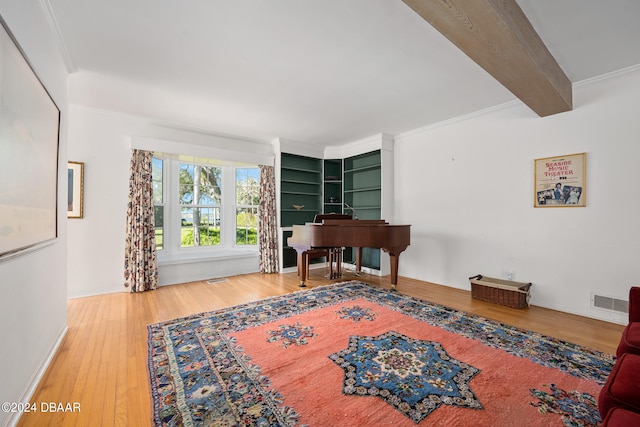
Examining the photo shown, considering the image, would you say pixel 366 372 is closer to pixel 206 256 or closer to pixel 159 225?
pixel 206 256

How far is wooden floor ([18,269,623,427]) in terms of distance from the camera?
1.55 m

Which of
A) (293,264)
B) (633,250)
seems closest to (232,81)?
(293,264)

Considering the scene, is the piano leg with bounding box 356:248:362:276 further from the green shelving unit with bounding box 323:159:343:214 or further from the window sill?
the window sill

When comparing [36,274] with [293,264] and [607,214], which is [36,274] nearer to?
[293,264]

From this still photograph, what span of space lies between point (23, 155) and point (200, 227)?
363cm

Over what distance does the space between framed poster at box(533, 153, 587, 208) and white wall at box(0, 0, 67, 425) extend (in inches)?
185

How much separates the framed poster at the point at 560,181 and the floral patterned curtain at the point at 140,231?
535 cm

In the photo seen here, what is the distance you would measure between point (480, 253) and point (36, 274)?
4685mm

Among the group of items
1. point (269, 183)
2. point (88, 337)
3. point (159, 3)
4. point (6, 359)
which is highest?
point (159, 3)

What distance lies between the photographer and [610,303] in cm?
278

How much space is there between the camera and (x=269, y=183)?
525 centimetres

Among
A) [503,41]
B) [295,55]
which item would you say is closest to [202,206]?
[295,55]

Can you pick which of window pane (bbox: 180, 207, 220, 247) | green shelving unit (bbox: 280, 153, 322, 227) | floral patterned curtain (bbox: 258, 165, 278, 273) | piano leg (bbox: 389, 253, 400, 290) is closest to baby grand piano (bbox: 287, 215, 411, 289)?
piano leg (bbox: 389, 253, 400, 290)

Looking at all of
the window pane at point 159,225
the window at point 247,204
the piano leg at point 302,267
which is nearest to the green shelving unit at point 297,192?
the window at point 247,204
